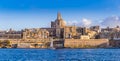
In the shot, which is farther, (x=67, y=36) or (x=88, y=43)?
(x=67, y=36)

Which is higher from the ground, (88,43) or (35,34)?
(35,34)

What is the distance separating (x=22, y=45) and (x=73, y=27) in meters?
29.7

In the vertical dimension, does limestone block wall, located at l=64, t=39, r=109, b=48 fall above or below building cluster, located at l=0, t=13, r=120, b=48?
below

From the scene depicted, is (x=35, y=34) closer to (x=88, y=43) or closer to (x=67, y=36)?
(x=67, y=36)

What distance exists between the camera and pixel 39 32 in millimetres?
150000

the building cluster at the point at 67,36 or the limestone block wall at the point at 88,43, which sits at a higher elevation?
the building cluster at the point at 67,36

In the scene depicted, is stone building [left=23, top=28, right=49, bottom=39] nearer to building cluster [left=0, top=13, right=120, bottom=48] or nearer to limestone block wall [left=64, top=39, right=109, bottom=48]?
building cluster [left=0, top=13, right=120, bottom=48]

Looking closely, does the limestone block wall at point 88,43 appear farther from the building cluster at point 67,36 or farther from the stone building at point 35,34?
the stone building at point 35,34

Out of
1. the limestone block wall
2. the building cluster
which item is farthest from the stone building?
the limestone block wall

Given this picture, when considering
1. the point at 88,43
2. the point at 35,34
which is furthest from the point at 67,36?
the point at 88,43

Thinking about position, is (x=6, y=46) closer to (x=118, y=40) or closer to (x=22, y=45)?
(x=22, y=45)

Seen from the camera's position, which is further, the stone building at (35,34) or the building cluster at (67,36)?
the stone building at (35,34)

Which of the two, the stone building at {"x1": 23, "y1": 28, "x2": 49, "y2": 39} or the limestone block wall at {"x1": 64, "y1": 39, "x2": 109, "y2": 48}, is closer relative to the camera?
the limestone block wall at {"x1": 64, "y1": 39, "x2": 109, "y2": 48}

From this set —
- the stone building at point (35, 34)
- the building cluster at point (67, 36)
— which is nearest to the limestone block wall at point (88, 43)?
the building cluster at point (67, 36)
